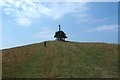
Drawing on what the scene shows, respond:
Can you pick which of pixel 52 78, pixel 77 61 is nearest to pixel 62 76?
pixel 52 78

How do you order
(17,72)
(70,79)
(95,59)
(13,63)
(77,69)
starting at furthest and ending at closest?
(95,59), (13,63), (77,69), (17,72), (70,79)

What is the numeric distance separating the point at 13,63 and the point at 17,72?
7365 mm

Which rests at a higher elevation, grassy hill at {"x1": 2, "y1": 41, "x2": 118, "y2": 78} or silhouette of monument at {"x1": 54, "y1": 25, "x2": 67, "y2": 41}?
silhouette of monument at {"x1": 54, "y1": 25, "x2": 67, "y2": 41}

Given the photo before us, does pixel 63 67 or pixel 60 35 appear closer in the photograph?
pixel 63 67

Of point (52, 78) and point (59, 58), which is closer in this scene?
point (52, 78)

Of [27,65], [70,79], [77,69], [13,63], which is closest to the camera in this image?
[70,79]

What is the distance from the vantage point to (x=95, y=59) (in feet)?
136

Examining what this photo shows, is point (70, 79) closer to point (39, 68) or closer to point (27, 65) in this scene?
point (39, 68)

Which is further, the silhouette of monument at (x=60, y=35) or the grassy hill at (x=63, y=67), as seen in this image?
the silhouette of monument at (x=60, y=35)

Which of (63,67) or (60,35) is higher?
(60,35)

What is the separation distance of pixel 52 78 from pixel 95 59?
49.4 ft

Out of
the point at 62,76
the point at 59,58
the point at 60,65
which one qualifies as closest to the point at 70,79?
the point at 62,76

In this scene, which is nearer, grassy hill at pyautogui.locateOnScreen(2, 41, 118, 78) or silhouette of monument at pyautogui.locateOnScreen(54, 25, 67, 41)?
grassy hill at pyautogui.locateOnScreen(2, 41, 118, 78)

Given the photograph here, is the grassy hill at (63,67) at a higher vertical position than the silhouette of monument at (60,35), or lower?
lower
